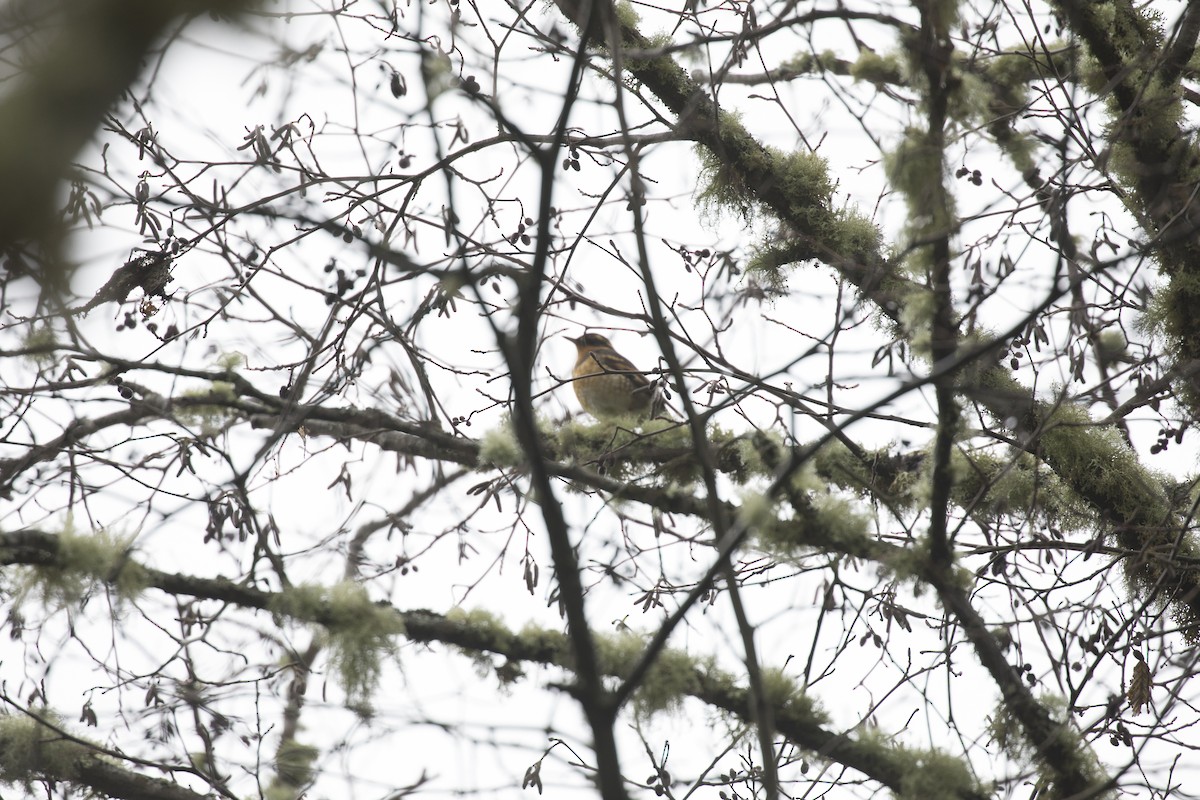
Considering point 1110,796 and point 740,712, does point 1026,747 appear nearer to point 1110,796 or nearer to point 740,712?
point 1110,796

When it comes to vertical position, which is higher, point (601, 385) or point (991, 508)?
point (601, 385)

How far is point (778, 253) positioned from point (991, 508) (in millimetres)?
1510

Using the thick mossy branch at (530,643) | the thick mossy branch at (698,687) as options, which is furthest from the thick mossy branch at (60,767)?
the thick mossy branch at (698,687)

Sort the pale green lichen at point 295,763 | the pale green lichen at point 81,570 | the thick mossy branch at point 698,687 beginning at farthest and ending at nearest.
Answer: the pale green lichen at point 295,763
the thick mossy branch at point 698,687
the pale green lichen at point 81,570

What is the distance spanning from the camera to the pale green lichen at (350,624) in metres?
2.96

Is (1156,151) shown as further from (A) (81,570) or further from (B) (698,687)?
(A) (81,570)

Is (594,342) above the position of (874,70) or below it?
above

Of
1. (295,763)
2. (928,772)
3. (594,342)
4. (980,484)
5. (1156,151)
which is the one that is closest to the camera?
(928,772)

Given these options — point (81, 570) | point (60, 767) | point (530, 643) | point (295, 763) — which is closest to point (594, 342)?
point (295, 763)

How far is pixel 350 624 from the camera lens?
9.78 ft

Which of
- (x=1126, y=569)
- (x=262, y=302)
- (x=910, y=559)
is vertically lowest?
(x=910, y=559)

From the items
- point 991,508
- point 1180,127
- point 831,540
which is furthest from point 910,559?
point 1180,127

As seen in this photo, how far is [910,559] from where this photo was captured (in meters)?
3.06

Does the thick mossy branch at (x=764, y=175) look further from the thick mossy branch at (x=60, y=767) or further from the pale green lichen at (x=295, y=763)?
the thick mossy branch at (x=60, y=767)
